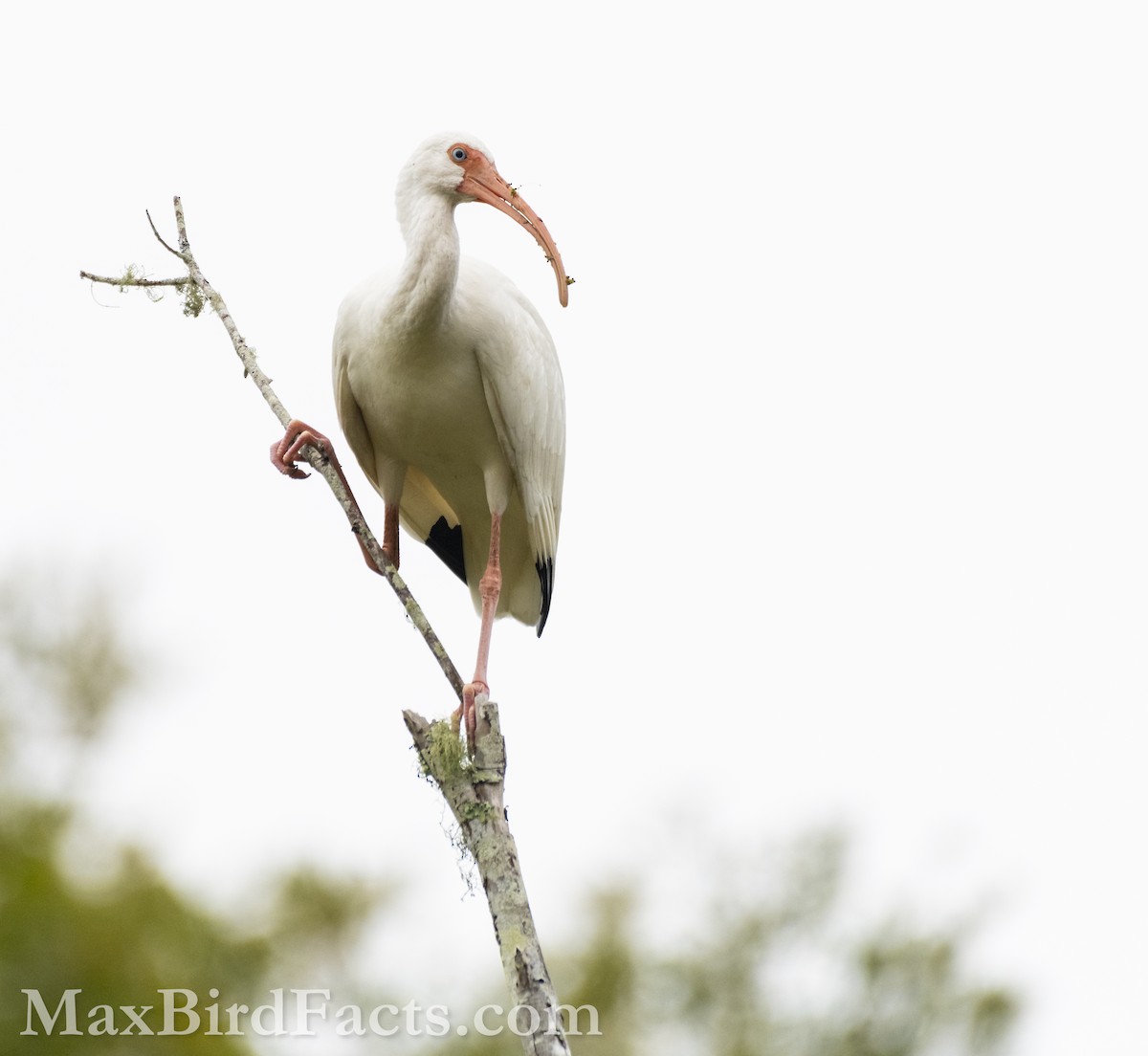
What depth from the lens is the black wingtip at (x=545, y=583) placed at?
22.2 ft

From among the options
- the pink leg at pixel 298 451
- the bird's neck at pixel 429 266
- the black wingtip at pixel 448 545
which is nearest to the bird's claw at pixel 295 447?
the pink leg at pixel 298 451

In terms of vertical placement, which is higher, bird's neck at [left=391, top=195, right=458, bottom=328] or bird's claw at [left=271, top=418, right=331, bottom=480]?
bird's neck at [left=391, top=195, right=458, bottom=328]

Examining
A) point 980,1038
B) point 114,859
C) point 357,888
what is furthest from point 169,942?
point 980,1038

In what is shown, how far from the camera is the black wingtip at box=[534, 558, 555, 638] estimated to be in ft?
22.2

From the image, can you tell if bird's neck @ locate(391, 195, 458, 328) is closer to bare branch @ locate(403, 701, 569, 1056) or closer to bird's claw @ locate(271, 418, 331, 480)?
bird's claw @ locate(271, 418, 331, 480)

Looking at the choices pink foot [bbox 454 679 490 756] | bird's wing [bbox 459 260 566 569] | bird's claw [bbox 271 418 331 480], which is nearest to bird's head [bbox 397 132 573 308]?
bird's wing [bbox 459 260 566 569]

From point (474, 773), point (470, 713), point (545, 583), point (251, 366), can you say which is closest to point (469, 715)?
point (470, 713)

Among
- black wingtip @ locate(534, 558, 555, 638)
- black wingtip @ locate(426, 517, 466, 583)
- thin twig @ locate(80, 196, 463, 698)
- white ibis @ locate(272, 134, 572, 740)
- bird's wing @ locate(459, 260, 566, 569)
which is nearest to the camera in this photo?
thin twig @ locate(80, 196, 463, 698)

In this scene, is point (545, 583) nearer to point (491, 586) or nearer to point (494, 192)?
point (491, 586)

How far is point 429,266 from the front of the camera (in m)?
5.70

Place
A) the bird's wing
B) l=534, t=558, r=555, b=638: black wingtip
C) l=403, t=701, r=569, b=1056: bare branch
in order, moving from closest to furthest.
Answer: l=403, t=701, r=569, b=1056: bare branch < the bird's wing < l=534, t=558, r=555, b=638: black wingtip

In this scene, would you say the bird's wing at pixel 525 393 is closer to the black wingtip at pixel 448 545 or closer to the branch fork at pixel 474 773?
the black wingtip at pixel 448 545

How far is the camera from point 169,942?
6.86 meters

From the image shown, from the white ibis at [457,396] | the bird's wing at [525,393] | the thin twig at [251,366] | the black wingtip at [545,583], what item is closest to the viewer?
the thin twig at [251,366]
